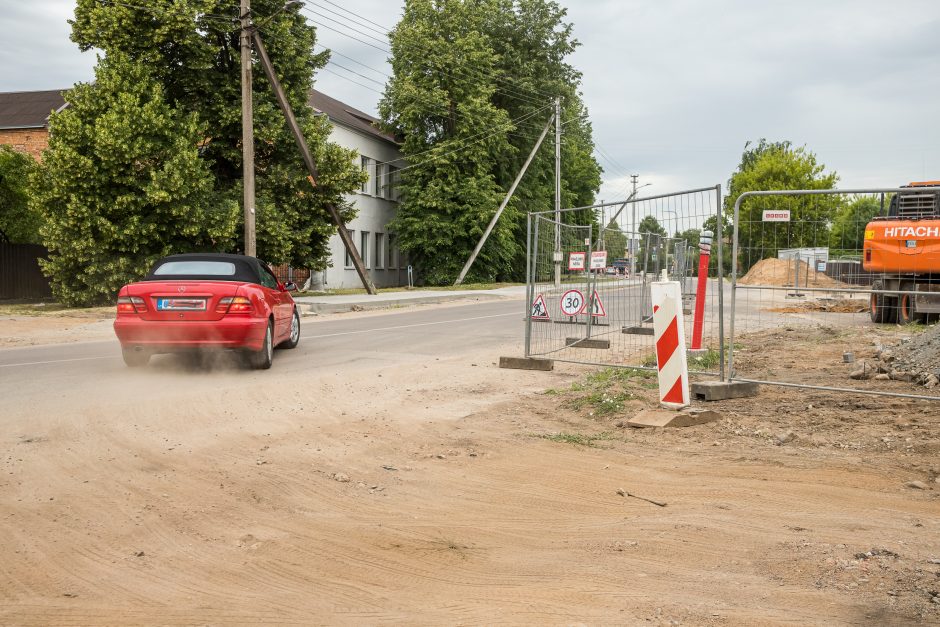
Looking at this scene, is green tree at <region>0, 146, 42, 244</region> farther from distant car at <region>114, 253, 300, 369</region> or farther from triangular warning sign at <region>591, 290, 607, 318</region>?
triangular warning sign at <region>591, 290, 607, 318</region>

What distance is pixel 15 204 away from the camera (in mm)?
29281

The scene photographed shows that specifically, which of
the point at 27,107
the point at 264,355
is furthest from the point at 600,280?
the point at 27,107

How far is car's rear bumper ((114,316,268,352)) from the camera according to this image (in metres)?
9.75

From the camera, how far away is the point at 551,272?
12062 millimetres

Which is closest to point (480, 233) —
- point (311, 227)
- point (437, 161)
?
point (437, 161)

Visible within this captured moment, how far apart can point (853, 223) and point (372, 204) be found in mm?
38167

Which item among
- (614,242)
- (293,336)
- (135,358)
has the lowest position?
(135,358)

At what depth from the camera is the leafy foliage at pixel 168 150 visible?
2192cm

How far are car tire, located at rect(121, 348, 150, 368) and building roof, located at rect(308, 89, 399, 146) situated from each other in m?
29.7

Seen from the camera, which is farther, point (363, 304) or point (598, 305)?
point (363, 304)

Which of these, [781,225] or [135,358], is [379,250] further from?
[781,225]

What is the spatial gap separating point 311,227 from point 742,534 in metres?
24.2

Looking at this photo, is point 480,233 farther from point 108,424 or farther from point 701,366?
point 108,424

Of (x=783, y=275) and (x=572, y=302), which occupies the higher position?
(x=783, y=275)
